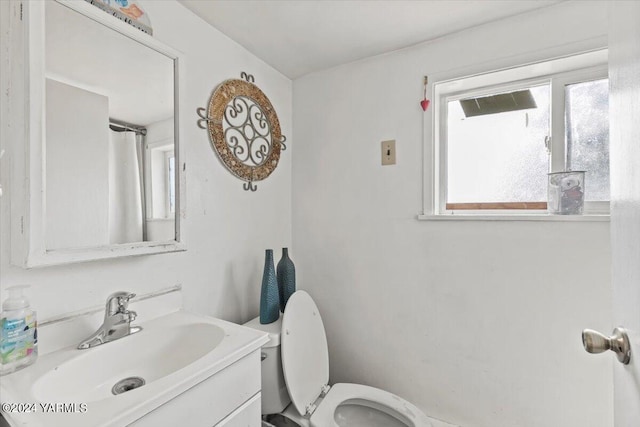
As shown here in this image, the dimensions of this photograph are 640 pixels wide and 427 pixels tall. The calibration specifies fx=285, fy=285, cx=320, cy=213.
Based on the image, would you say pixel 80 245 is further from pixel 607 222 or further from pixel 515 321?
pixel 607 222

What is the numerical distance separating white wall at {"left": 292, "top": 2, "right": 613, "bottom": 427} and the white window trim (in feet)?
0.14

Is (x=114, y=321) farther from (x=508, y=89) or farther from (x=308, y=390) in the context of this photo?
(x=508, y=89)

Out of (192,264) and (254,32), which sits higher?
(254,32)

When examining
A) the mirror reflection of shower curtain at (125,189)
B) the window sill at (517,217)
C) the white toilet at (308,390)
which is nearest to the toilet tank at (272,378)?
the white toilet at (308,390)

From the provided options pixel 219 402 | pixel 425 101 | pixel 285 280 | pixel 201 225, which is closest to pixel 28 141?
pixel 201 225

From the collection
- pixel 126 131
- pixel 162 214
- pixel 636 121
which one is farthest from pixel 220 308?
pixel 636 121

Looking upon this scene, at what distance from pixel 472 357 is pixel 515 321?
0.84 ft

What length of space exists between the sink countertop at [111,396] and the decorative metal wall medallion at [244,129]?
80cm

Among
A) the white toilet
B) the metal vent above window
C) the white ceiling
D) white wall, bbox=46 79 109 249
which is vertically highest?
the white ceiling

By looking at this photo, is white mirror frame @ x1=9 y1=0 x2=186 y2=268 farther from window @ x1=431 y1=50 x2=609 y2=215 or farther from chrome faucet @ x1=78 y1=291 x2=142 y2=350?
window @ x1=431 y1=50 x2=609 y2=215

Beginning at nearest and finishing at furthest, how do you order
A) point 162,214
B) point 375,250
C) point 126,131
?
point 126,131 < point 162,214 < point 375,250

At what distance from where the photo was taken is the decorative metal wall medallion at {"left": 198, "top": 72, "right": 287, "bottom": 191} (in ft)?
4.23

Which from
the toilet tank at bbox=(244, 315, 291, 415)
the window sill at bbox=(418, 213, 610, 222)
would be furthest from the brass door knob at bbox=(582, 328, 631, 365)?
the toilet tank at bbox=(244, 315, 291, 415)

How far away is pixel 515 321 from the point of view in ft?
4.04
